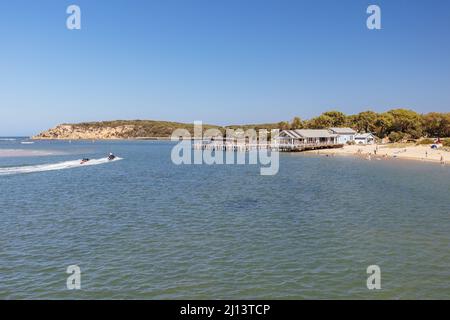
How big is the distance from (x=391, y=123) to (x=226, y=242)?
13782cm

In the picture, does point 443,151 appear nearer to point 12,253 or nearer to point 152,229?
point 152,229

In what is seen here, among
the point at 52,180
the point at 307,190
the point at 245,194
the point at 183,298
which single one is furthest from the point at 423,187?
the point at 52,180

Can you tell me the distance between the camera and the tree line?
130 metres

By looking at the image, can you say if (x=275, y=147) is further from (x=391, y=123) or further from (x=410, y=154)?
(x=391, y=123)

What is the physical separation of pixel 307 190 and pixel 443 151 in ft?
199

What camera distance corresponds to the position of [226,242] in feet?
71.4

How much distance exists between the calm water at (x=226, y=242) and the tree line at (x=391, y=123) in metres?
99.8

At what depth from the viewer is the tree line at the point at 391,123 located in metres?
130

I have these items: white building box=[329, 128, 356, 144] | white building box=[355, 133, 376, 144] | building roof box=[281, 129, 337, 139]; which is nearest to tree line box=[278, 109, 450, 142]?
white building box=[355, 133, 376, 144]

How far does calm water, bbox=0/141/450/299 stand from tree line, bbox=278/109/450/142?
99768 mm
